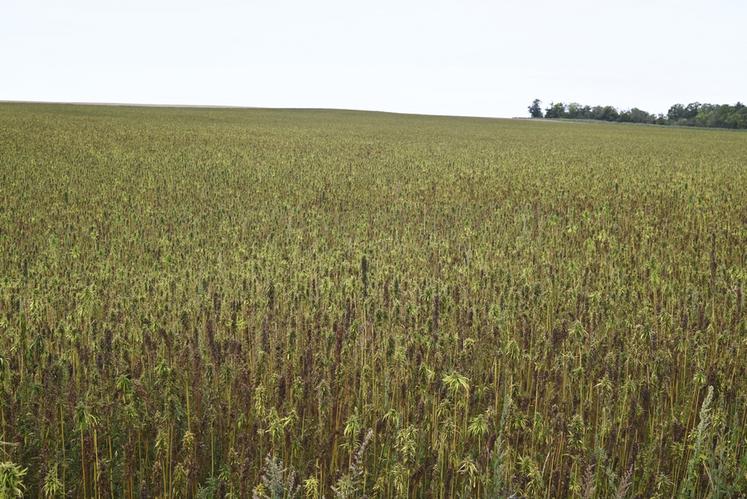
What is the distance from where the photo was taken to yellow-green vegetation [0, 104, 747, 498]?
10.8 feet

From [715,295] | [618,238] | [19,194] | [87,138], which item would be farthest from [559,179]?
[87,138]

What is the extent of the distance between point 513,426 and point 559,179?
13775mm

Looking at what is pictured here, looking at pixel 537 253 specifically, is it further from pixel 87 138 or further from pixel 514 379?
pixel 87 138

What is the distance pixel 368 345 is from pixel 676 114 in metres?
151

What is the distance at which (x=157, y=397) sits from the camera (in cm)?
407

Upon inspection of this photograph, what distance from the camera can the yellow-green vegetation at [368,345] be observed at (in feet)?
10.8

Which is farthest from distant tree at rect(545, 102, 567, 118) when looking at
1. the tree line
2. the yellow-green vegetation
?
the yellow-green vegetation

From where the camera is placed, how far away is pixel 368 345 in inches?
192

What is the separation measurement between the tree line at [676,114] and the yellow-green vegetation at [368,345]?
105 meters

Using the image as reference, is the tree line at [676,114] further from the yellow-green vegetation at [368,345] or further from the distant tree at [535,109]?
the yellow-green vegetation at [368,345]

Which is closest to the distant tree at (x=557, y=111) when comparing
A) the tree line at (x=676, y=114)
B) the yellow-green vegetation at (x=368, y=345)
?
the tree line at (x=676, y=114)

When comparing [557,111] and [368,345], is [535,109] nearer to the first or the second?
[557,111]

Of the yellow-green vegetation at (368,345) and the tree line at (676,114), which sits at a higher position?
the tree line at (676,114)

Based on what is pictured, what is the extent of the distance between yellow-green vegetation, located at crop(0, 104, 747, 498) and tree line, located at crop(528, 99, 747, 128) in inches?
4119
